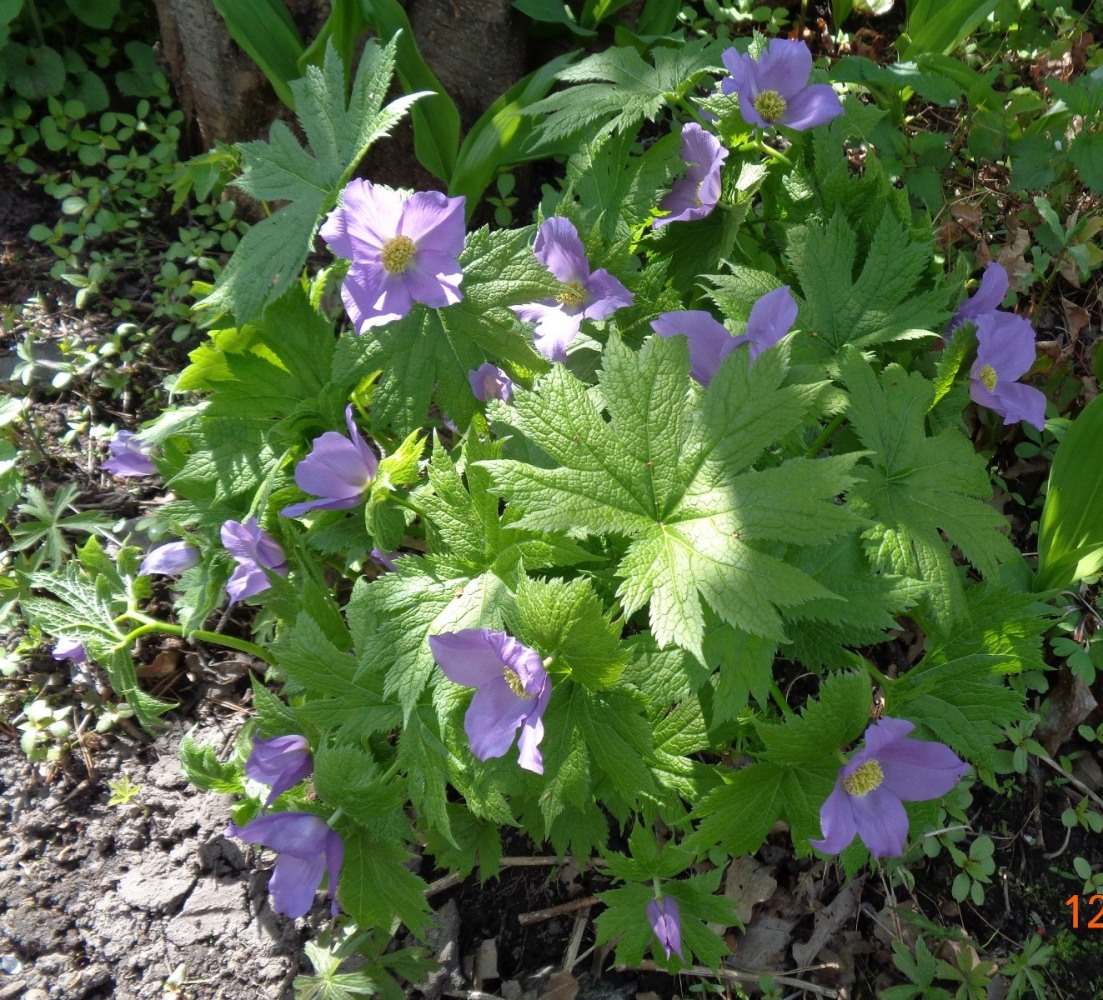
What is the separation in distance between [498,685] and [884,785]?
577 millimetres

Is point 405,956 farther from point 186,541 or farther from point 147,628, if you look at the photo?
point 186,541

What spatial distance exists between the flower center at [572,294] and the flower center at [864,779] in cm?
88

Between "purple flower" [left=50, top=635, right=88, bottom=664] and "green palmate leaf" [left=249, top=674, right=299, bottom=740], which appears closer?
"green palmate leaf" [left=249, top=674, right=299, bottom=740]

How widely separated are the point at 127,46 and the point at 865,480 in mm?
2693

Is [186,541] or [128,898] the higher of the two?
[186,541]

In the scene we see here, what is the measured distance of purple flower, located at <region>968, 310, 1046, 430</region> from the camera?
1.50 m

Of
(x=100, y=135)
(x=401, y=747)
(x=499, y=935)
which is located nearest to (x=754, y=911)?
(x=499, y=935)

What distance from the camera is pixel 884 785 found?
1.28 meters

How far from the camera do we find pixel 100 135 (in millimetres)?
2748

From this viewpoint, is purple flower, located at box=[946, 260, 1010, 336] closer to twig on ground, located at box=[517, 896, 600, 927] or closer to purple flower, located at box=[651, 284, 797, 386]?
purple flower, located at box=[651, 284, 797, 386]

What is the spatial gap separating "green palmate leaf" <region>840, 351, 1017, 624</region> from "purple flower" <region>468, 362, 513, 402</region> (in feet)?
1.83

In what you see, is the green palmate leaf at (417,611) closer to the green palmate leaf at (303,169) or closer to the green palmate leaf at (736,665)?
the green palmate leaf at (736,665)

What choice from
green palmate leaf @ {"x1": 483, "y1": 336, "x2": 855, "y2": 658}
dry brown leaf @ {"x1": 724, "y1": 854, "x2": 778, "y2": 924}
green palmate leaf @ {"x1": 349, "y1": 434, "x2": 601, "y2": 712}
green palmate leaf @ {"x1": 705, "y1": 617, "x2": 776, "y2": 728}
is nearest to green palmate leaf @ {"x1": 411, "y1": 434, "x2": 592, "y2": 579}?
green palmate leaf @ {"x1": 349, "y1": 434, "x2": 601, "y2": 712}

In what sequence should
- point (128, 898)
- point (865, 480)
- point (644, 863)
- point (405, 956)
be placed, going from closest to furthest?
1. point (865, 480)
2. point (644, 863)
3. point (405, 956)
4. point (128, 898)
